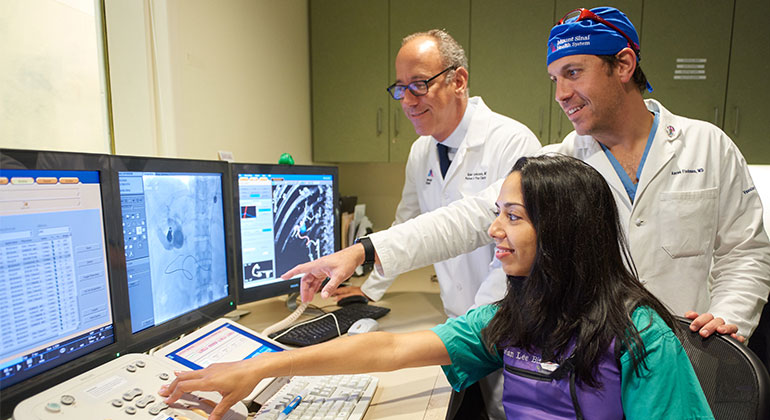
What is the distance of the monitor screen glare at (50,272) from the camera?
24.1 inches

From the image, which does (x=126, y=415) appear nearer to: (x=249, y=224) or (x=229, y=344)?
(x=229, y=344)

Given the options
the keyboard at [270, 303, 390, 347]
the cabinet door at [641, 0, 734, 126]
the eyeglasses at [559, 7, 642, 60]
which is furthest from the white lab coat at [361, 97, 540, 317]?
the cabinet door at [641, 0, 734, 126]

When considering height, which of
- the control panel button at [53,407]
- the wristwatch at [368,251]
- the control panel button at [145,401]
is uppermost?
the wristwatch at [368,251]

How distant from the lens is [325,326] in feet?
4.06

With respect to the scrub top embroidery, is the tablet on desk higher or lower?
lower

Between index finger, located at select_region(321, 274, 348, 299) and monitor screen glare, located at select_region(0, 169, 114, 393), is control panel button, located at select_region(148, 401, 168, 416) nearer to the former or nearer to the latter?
monitor screen glare, located at select_region(0, 169, 114, 393)

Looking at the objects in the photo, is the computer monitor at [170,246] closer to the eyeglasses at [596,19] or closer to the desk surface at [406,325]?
the desk surface at [406,325]

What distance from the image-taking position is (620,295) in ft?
2.69

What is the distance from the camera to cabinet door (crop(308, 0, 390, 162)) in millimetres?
2398

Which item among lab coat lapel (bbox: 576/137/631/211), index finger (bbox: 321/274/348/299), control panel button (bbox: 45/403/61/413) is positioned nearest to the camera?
control panel button (bbox: 45/403/61/413)

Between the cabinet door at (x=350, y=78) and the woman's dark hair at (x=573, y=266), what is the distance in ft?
5.54

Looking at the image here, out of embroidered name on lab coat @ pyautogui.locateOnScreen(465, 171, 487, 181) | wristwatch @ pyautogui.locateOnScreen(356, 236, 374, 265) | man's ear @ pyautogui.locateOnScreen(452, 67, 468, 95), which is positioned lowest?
wristwatch @ pyautogui.locateOnScreen(356, 236, 374, 265)

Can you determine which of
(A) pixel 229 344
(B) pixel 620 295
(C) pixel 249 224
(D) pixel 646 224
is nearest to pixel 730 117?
(D) pixel 646 224

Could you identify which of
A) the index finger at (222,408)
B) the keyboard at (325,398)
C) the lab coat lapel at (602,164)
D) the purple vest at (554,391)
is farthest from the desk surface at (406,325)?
the lab coat lapel at (602,164)
